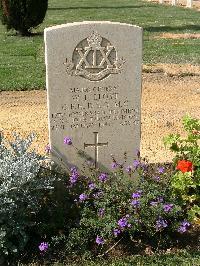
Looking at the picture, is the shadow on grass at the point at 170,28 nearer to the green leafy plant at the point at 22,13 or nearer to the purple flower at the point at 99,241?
the green leafy plant at the point at 22,13

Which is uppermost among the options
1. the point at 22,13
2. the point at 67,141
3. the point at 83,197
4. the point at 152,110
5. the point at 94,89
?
the point at 94,89

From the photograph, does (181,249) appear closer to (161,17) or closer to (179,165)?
(179,165)

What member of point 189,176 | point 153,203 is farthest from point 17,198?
point 189,176

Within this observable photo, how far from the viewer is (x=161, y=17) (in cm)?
2189

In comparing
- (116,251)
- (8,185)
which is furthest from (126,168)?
(8,185)

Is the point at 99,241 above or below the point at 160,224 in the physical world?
below

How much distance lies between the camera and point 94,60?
4.98 meters

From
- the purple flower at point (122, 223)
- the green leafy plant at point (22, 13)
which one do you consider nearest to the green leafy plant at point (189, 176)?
the purple flower at point (122, 223)

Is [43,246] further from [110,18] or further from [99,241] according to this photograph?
[110,18]

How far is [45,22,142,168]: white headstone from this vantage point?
16.0 feet

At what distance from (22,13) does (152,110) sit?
8341 mm

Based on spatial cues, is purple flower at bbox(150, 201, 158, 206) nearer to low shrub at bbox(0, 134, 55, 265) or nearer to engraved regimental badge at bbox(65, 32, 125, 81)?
low shrub at bbox(0, 134, 55, 265)

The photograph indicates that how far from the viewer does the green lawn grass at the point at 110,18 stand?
34.7 ft

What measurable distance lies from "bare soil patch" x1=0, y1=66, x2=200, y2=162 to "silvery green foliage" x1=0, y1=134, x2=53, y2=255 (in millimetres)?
2305
